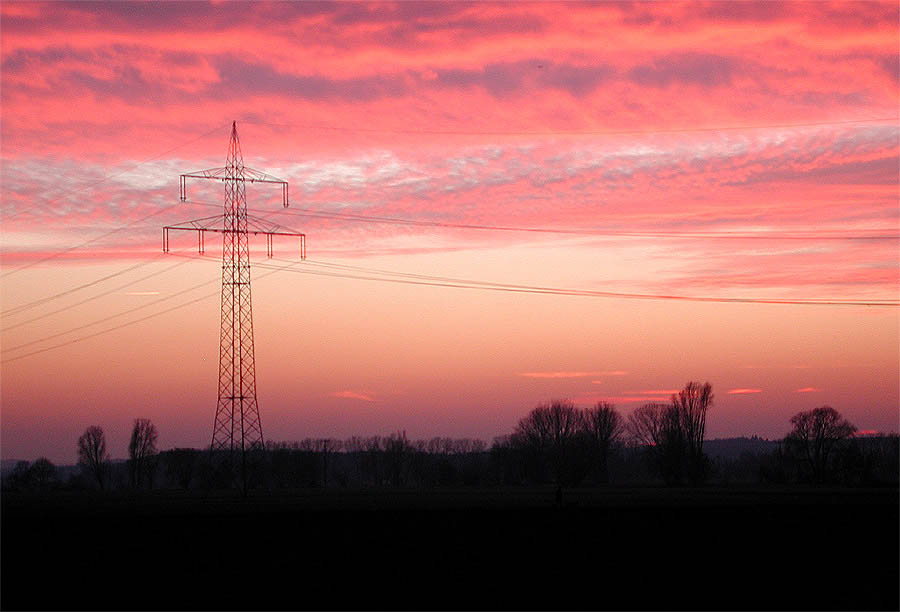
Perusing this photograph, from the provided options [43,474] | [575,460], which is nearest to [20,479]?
[43,474]

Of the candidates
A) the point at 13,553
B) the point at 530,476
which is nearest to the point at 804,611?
the point at 13,553

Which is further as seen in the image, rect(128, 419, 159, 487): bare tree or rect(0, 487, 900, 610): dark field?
rect(128, 419, 159, 487): bare tree

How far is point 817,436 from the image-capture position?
159750mm

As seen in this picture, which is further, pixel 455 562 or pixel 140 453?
pixel 140 453

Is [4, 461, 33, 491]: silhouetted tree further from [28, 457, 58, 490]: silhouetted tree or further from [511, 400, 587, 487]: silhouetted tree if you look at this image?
[511, 400, 587, 487]: silhouetted tree

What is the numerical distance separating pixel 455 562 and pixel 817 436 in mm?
135977

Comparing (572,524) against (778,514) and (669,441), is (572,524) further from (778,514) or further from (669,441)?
(669,441)

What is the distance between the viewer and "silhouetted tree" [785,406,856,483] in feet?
498

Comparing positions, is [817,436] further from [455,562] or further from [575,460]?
[455,562]

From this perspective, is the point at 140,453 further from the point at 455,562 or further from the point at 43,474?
the point at 455,562

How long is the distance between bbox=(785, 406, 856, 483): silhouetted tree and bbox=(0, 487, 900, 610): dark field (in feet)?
321

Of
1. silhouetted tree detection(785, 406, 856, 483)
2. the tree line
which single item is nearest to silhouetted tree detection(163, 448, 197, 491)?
the tree line

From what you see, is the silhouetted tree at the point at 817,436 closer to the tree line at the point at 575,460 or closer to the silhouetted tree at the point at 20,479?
the tree line at the point at 575,460

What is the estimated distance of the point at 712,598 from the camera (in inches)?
1213
